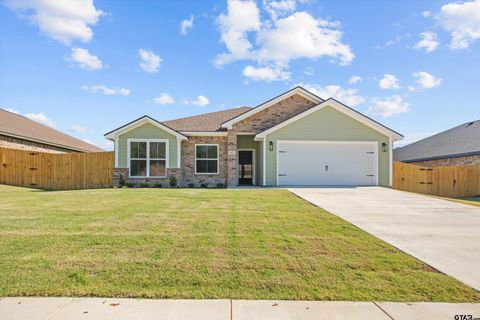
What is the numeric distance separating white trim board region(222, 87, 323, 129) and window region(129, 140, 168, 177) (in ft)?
12.7

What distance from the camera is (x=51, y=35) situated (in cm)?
1347

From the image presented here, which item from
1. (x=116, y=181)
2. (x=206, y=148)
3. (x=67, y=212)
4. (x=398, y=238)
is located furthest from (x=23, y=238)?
(x=206, y=148)

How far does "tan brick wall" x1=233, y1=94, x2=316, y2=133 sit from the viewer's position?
55.4 ft

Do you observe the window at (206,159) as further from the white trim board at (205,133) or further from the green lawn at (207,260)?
the green lawn at (207,260)

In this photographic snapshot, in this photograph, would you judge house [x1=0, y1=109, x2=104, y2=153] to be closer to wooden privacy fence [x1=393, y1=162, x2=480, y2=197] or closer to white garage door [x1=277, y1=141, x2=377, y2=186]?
white garage door [x1=277, y1=141, x2=377, y2=186]

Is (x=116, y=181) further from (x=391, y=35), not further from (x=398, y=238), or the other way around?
(x=391, y=35)

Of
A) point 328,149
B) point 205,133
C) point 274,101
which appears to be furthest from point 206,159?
point 328,149

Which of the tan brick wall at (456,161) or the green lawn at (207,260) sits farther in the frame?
the tan brick wall at (456,161)

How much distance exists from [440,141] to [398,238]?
80.0 feet

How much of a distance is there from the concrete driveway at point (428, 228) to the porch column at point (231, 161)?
7.56 metres

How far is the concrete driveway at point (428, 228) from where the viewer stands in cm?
439

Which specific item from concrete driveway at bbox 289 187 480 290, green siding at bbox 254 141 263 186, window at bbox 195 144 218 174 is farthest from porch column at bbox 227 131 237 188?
concrete driveway at bbox 289 187 480 290

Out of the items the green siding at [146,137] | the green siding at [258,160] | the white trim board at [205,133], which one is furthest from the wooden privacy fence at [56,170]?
the green siding at [258,160]

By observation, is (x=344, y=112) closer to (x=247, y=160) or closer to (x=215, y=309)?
(x=247, y=160)
